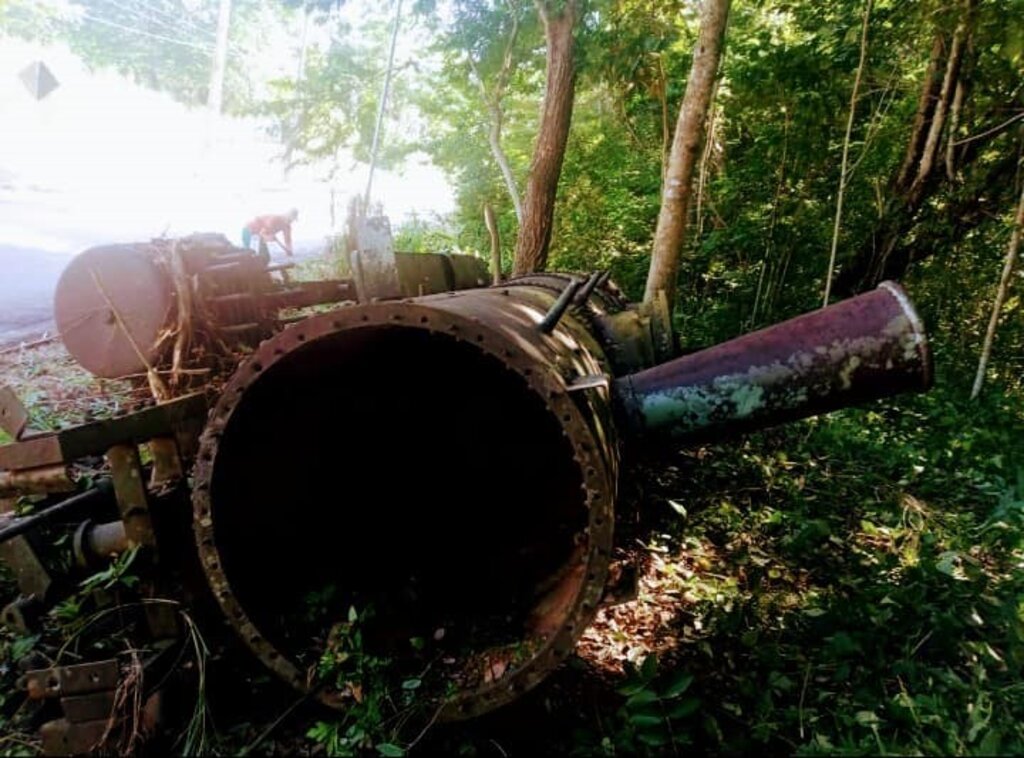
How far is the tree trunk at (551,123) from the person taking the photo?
287 inches

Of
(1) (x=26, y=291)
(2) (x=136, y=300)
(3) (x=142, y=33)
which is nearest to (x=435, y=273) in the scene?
(2) (x=136, y=300)

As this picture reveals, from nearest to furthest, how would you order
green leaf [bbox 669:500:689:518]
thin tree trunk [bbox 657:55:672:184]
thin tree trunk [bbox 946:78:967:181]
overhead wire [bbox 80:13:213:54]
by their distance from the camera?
green leaf [bbox 669:500:689:518]
thin tree trunk [bbox 946:78:967:181]
thin tree trunk [bbox 657:55:672:184]
overhead wire [bbox 80:13:213:54]

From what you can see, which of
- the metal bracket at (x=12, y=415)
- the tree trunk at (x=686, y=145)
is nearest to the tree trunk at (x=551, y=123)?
the tree trunk at (x=686, y=145)

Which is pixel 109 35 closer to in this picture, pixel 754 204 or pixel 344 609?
pixel 754 204

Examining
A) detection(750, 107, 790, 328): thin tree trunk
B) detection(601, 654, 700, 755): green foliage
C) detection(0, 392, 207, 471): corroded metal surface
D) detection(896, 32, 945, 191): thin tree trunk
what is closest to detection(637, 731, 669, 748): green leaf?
detection(601, 654, 700, 755): green foliage

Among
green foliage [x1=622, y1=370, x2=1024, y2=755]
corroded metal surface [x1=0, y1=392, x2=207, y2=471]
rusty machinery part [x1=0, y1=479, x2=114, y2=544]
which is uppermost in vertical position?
corroded metal surface [x1=0, y1=392, x2=207, y2=471]

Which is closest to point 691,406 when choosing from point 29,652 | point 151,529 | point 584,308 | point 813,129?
point 584,308

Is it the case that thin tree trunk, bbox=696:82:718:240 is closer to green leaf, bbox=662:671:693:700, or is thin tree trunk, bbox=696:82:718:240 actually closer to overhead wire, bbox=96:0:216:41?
green leaf, bbox=662:671:693:700

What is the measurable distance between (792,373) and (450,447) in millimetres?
1746

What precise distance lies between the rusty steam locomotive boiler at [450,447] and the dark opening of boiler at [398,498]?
0.03ft

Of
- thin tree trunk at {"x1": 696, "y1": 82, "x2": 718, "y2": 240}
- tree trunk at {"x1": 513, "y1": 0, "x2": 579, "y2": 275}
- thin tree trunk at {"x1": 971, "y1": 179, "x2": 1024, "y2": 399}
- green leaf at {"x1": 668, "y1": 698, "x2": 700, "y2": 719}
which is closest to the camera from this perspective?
green leaf at {"x1": 668, "y1": 698, "x2": 700, "y2": 719}

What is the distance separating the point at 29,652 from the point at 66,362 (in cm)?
486

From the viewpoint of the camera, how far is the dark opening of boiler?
2.43m

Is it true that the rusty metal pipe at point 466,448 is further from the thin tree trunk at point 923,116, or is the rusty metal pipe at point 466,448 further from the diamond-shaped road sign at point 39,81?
the diamond-shaped road sign at point 39,81
